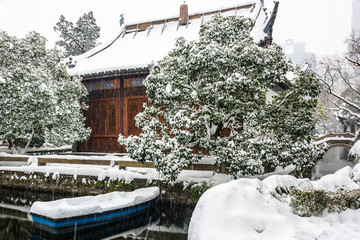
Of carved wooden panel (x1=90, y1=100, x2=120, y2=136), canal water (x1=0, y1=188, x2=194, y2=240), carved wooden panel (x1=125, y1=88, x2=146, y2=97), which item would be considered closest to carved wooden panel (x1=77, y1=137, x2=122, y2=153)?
carved wooden panel (x1=90, y1=100, x2=120, y2=136)

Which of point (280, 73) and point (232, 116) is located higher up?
point (280, 73)

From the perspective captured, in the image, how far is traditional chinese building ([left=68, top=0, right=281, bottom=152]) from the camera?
15.0 metres

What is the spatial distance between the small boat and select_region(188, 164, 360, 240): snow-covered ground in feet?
14.0

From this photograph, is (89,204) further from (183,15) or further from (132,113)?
(183,15)

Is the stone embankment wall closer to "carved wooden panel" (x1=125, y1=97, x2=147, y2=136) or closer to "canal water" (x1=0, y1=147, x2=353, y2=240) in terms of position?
"canal water" (x1=0, y1=147, x2=353, y2=240)

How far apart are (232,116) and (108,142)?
26.1ft

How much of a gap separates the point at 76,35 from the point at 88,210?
26.2 meters

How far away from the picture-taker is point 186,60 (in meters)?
9.20

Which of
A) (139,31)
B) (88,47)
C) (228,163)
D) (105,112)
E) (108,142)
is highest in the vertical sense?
(88,47)

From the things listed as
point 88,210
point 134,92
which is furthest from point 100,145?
point 88,210

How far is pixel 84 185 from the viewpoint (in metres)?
11.5

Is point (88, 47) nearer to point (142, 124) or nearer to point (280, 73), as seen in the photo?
point (142, 124)

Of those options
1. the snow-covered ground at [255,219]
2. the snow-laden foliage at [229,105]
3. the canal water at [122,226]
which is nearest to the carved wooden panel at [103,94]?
the snow-laden foliage at [229,105]

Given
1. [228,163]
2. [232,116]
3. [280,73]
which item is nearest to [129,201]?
[228,163]
